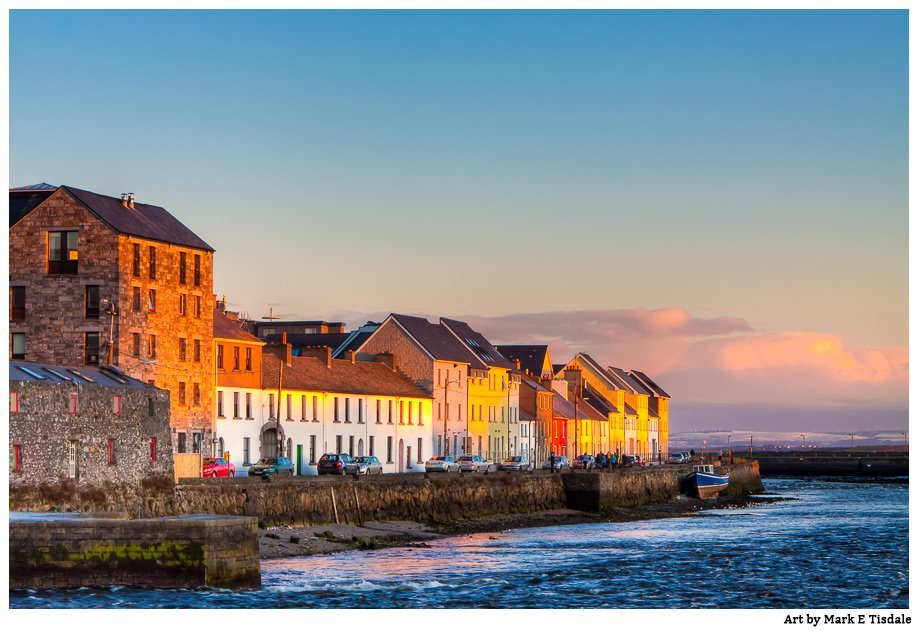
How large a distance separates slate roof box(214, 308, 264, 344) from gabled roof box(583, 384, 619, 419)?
68.7m

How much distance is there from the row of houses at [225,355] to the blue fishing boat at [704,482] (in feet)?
49.9

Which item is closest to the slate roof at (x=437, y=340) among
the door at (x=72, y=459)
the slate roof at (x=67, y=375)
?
the slate roof at (x=67, y=375)

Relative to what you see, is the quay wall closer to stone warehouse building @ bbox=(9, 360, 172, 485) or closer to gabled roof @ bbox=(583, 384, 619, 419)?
stone warehouse building @ bbox=(9, 360, 172, 485)

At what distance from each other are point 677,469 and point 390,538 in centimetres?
4879

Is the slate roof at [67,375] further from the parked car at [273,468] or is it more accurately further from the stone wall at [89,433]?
the parked car at [273,468]

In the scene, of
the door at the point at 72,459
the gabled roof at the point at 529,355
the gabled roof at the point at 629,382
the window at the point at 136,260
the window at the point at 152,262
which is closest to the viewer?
the door at the point at 72,459

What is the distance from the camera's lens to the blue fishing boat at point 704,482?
326 ft

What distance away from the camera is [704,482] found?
100 m

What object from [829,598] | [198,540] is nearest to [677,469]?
[829,598]

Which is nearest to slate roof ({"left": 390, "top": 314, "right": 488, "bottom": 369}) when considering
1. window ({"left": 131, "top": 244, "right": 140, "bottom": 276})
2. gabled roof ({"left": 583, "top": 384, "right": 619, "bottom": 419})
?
gabled roof ({"left": 583, "top": 384, "right": 619, "bottom": 419})

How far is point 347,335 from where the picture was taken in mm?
108875

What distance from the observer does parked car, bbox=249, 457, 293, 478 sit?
67.1 meters

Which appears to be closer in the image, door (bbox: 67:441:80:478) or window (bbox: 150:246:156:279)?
door (bbox: 67:441:80:478)
